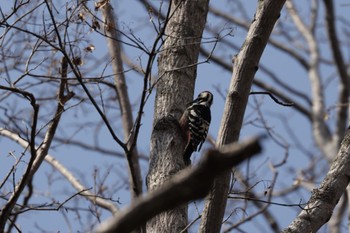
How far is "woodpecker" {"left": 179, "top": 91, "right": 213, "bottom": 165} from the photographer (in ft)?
14.2

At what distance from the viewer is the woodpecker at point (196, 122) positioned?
4.34 meters

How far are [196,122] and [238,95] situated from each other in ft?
7.32

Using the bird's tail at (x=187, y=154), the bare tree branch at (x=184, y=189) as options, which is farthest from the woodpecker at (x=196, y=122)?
the bare tree branch at (x=184, y=189)

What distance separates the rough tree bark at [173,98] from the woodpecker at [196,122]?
0.12 meters

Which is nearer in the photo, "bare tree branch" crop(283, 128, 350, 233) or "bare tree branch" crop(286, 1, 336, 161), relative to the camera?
"bare tree branch" crop(283, 128, 350, 233)

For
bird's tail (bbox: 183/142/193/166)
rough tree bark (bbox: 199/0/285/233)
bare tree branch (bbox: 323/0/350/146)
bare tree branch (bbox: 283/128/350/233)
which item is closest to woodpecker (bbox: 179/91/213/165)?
bird's tail (bbox: 183/142/193/166)

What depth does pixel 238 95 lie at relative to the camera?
3312mm

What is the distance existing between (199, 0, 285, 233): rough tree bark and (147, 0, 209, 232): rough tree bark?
0.34 m

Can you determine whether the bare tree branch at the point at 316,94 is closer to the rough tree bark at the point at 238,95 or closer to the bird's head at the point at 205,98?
the bird's head at the point at 205,98

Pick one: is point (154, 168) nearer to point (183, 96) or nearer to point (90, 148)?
point (183, 96)

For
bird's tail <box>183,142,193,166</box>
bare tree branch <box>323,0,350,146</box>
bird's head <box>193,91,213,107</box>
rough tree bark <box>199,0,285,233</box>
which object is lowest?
rough tree bark <box>199,0,285,233</box>

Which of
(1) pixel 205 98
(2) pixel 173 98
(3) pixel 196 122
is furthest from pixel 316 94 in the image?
(2) pixel 173 98

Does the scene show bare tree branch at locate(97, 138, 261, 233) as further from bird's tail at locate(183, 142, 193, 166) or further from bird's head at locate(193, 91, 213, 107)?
bird's head at locate(193, 91, 213, 107)

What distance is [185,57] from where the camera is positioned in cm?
440
